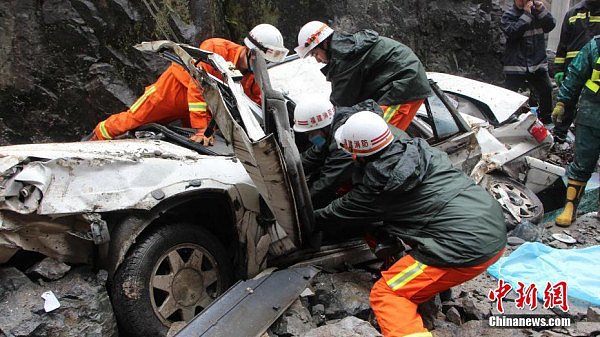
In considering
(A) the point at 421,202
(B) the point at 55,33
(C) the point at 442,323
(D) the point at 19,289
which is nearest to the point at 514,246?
(C) the point at 442,323

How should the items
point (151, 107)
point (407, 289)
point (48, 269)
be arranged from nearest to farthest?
point (48, 269) < point (407, 289) < point (151, 107)

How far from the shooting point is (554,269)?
3465 millimetres

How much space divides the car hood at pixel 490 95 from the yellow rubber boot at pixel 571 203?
3.23 feet

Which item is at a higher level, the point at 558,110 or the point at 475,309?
the point at 475,309

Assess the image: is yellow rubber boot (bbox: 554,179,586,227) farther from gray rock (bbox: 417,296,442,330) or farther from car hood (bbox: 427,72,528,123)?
gray rock (bbox: 417,296,442,330)

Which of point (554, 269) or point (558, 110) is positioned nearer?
point (554, 269)

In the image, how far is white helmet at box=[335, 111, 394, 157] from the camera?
2820 mm

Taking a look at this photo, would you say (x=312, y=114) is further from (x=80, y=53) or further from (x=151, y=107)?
(x=80, y=53)

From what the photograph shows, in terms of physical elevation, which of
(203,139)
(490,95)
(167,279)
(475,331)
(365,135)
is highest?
(203,139)

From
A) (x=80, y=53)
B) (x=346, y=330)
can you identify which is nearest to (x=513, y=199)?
(x=346, y=330)

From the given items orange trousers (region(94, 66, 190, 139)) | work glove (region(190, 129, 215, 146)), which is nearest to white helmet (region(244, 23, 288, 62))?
orange trousers (region(94, 66, 190, 139))

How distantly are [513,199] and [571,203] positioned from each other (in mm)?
596

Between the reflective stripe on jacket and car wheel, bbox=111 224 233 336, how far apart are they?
5.89 metres

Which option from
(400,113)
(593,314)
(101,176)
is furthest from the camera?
(400,113)
